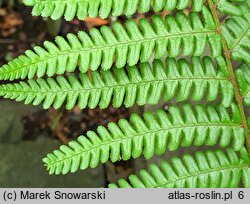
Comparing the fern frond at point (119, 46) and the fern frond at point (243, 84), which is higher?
the fern frond at point (119, 46)

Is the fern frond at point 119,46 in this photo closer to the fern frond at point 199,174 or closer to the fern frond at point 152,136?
the fern frond at point 152,136

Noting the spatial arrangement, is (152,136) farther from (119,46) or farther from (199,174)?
(119,46)

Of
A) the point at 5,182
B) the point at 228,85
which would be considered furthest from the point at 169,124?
the point at 5,182

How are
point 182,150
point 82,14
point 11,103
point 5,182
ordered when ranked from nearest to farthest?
point 82,14 < point 182,150 < point 5,182 < point 11,103

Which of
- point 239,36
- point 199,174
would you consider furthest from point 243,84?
point 199,174

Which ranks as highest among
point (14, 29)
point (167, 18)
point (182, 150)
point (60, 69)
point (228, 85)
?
point (167, 18)

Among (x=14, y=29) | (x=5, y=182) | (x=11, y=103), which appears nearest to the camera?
(x=5, y=182)

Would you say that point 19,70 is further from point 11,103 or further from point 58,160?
point 11,103

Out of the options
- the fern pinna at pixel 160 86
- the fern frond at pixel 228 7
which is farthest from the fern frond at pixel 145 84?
the fern frond at pixel 228 7
